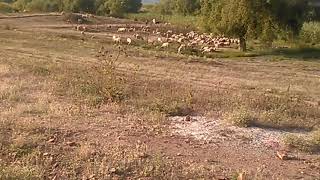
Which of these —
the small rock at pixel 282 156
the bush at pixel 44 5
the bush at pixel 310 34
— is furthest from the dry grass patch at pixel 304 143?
the bush at pixel 44 5

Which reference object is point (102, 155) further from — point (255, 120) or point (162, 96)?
point (162, 96)

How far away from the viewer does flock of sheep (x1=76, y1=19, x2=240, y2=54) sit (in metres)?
26.0

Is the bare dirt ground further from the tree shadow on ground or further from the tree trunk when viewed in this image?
the tree trunk

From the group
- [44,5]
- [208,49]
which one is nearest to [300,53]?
[208,49]

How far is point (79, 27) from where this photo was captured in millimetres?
33375

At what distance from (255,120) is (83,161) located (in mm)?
3172

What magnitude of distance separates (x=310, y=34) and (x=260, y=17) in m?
7.16

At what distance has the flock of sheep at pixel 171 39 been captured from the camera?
2597 centimetres

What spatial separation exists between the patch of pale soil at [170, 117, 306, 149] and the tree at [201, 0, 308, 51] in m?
16.6

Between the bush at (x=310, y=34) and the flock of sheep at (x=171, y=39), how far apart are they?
3.76 m

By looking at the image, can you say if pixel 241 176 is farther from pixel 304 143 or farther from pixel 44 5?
pixel 44 5

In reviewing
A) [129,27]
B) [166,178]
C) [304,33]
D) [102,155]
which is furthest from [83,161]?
[129,27]

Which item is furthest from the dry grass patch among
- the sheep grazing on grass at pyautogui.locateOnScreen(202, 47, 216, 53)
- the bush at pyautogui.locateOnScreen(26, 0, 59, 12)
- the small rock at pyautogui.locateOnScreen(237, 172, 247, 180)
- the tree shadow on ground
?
the bush at pyautogui.locateOnScreen(26, 0, 59, 12)

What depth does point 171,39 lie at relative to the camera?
30.0m
